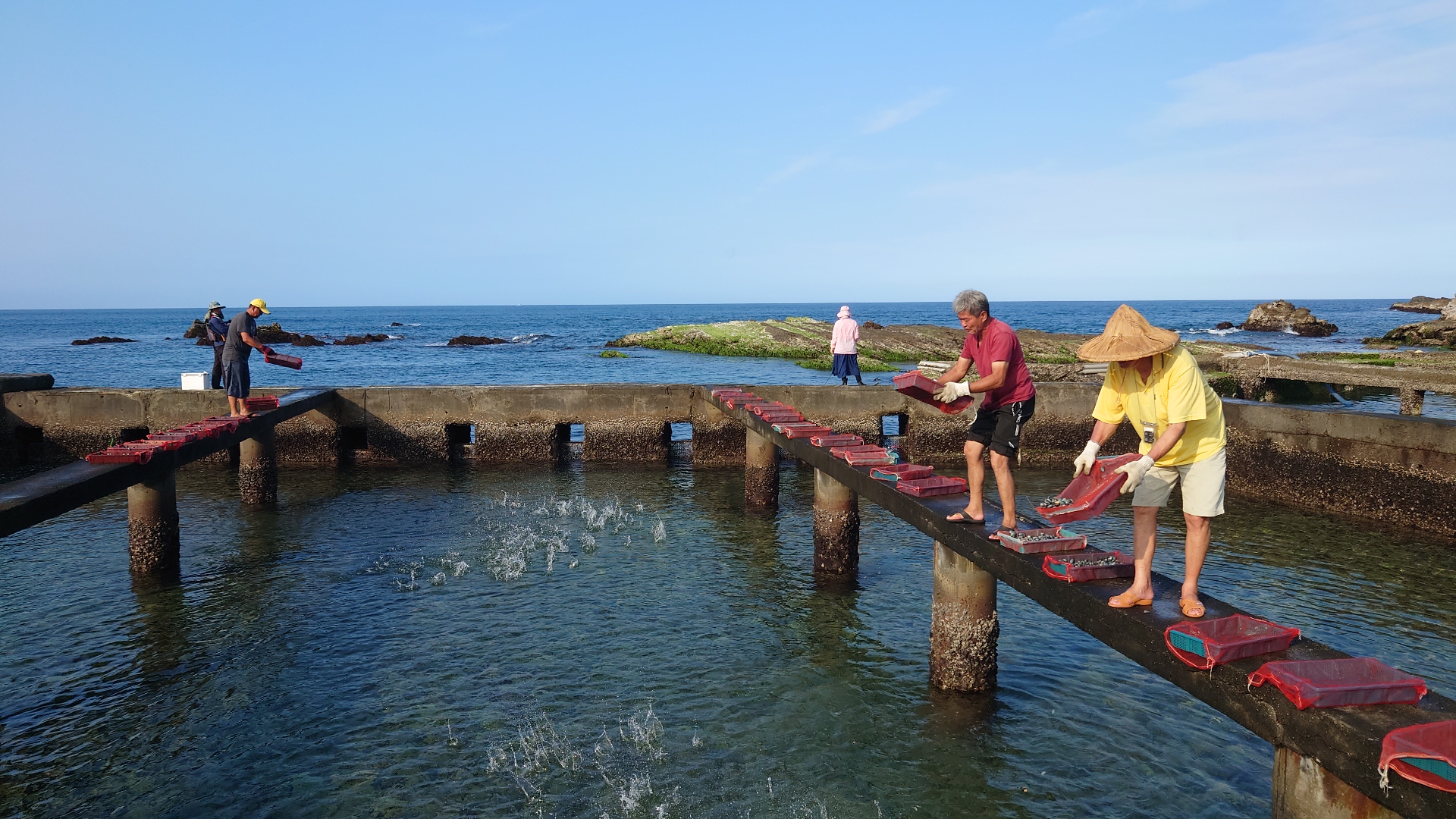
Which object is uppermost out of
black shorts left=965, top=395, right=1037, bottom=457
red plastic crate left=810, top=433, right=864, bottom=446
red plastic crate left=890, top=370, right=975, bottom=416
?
red plastic crate left=890, top=370, right=975, bottom=416

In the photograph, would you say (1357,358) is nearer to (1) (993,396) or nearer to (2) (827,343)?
(2) (827,343)

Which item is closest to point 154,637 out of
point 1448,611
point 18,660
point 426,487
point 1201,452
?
point 18,660

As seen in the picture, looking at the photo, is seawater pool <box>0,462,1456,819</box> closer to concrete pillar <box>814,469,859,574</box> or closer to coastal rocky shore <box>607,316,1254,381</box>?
concrete pillar <box>814,469,859,574</box>

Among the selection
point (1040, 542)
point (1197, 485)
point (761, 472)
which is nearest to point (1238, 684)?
point (1197, 485)

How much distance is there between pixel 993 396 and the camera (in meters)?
7.40

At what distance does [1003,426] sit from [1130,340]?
7.03 feet

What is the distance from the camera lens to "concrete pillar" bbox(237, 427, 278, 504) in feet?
48.2

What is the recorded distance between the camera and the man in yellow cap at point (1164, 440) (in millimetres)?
5082

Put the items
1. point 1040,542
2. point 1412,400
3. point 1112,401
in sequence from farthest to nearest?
point 1412,400, point 1040,542, point 1112,401

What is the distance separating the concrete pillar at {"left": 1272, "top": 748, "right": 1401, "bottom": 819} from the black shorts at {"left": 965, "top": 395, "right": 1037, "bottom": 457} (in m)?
3.22

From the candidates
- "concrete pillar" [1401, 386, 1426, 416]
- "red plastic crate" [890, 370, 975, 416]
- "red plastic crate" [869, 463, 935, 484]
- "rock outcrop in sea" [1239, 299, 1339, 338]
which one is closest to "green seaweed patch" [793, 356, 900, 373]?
"concrete pillar" [1401, 386, 1426, 416]

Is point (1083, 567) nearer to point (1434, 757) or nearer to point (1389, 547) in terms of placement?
point (1434, 757)

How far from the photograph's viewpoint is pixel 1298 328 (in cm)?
8562

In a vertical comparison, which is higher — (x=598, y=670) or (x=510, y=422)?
(x=510, y=422)
